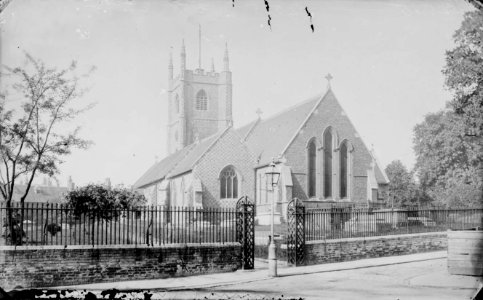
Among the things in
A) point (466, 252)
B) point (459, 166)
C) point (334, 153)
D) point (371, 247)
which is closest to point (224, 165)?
point (334, 153)

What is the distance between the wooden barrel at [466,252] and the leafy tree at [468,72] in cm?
1163

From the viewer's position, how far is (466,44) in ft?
80.7

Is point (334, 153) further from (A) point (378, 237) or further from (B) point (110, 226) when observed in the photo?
(B) point (110, 226)

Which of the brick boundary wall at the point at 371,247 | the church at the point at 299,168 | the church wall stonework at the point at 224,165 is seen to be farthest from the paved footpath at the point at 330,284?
the church wall stonework at the point at 224,165

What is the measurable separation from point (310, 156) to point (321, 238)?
57.3 ft

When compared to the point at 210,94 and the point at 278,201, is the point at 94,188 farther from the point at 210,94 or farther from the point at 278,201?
the point at 210,94

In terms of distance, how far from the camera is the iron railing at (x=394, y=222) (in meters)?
19.3

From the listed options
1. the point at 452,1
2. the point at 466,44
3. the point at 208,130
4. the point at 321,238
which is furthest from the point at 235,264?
the point at 208,130

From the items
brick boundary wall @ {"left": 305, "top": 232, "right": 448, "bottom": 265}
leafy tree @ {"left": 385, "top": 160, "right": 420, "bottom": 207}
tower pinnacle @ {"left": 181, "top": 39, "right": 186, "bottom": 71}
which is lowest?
brick boundary wall @ {"left": 305, "top": 232, "right": 448, "bottom": 265}

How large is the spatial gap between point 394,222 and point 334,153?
15.3 meters

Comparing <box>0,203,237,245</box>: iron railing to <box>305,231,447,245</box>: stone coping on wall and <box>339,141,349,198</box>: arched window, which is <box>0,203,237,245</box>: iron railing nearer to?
<box>305,231,447,245</box>: stone coping on wall

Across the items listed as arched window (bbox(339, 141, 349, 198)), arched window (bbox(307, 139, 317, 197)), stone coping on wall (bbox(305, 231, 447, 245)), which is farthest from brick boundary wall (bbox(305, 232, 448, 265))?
arched window (bbox(339, 141, 349, 198))

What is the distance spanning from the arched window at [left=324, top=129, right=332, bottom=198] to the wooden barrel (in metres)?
22.2

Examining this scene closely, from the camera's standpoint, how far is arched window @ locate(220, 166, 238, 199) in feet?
117
